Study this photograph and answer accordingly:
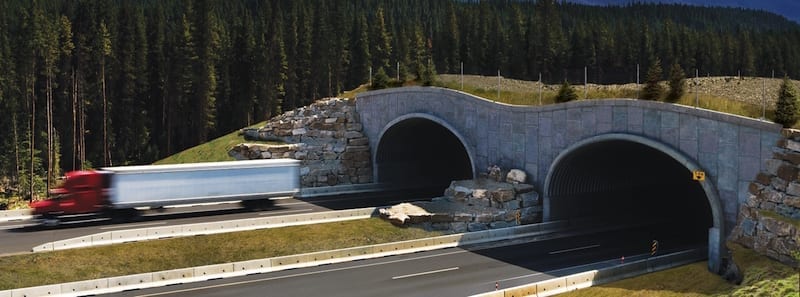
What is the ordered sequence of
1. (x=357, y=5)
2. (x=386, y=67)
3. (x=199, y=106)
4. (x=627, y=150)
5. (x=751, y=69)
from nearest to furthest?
(x=627, y=150) < (x=199, y=106) < (x=386, y=67) < (x=751, y=69) < (x=357, y=5)

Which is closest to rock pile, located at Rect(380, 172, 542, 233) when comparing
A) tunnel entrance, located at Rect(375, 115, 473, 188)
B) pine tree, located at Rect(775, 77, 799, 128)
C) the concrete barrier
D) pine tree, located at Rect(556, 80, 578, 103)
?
pine tree, located at Rect(556, 80, 578, 103)

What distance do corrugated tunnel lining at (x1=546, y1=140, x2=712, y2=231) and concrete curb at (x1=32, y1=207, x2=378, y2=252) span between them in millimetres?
13204

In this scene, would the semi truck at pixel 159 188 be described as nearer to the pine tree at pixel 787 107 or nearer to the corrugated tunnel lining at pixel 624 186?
the corrugated tunnel lining at pixel 624 186

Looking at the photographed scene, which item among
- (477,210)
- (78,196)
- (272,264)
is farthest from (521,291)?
(78,196)

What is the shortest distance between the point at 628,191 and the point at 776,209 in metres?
18.2

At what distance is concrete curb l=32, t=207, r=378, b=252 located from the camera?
36406 millimetres

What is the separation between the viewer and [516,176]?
1813 inches

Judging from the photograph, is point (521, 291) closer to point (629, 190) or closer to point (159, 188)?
point (629, 190)

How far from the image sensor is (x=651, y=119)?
3762cm

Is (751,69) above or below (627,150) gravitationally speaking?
above

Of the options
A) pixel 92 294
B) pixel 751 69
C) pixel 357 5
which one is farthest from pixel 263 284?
pixel 357 5

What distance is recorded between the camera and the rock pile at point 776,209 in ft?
97.7

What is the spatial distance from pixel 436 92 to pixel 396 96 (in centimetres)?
649

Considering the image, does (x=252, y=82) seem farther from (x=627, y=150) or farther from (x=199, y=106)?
(x=627, y=150)
